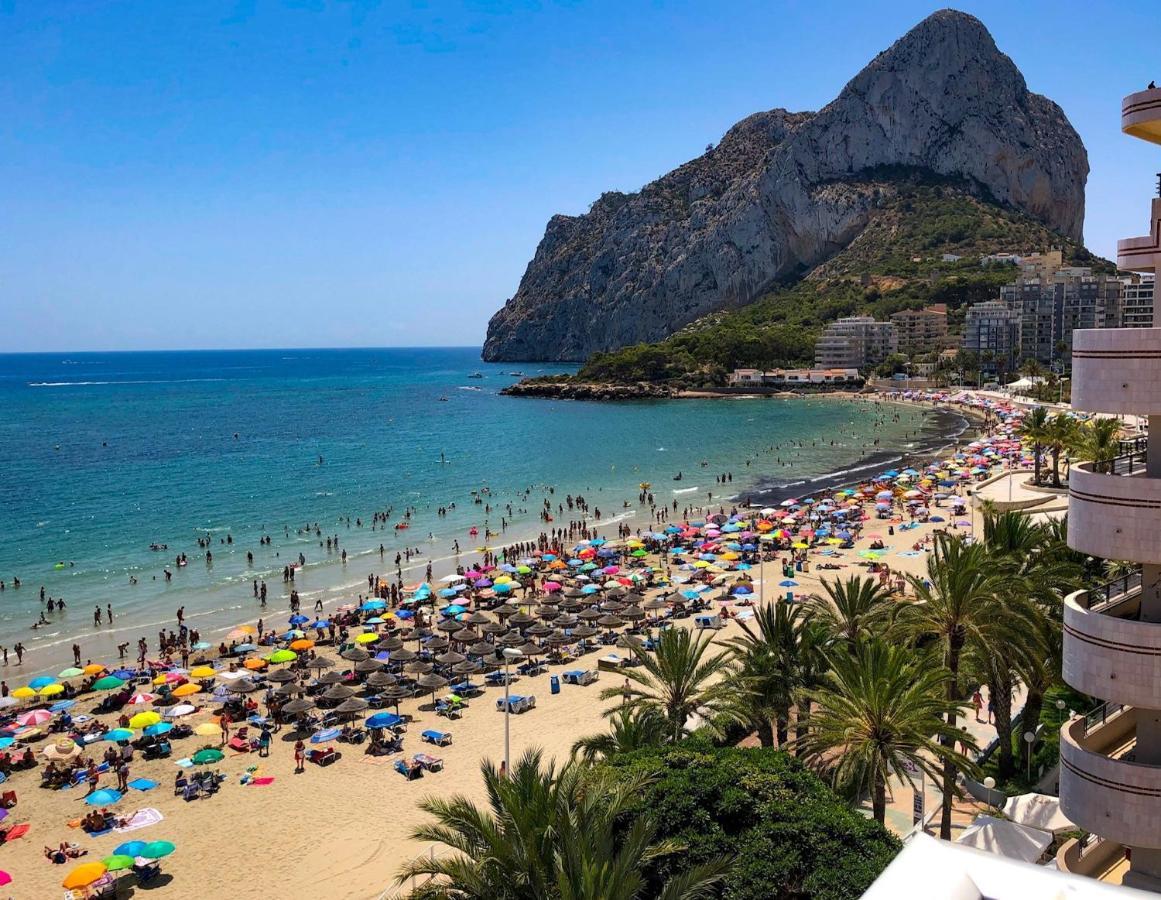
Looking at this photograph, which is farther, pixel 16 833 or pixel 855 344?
pixel 855 344

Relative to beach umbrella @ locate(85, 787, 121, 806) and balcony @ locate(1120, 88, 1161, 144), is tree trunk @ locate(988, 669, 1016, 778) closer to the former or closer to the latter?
balcony @ locate(1120, 88, 1161, 144)

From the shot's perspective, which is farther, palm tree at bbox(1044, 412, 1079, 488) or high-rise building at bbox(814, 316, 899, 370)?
high-rise building at bbox(814, 316, 899, 370)

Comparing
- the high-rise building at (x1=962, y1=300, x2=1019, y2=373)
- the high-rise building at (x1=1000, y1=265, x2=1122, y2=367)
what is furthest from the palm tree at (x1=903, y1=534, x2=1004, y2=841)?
the high-rise building at (x1=962, y1=300, x2=1019, y2=373)

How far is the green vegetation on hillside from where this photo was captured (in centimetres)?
14950

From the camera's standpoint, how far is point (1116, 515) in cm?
945

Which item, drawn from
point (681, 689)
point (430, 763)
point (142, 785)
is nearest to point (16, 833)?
point (142, 785)

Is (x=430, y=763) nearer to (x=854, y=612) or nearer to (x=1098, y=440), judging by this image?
(x=854, y=612)

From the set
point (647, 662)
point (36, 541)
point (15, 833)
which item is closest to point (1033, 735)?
point (647, 662)

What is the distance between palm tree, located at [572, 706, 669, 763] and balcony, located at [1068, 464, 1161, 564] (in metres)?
8.42

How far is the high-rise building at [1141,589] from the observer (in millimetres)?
9258

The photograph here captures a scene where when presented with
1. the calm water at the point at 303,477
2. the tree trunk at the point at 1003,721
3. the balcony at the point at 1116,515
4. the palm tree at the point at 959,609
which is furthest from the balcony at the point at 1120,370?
the calm water at the point at 303,477

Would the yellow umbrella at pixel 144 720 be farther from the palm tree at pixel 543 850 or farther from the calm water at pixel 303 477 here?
the palm tree at pixel 543 850

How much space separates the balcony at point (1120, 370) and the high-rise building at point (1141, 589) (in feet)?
0.03

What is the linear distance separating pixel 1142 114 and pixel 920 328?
15179cm
